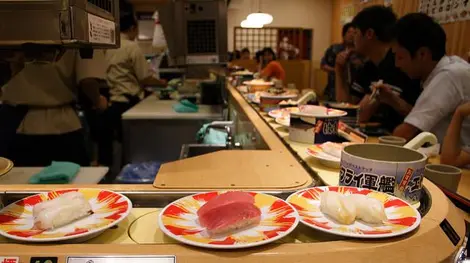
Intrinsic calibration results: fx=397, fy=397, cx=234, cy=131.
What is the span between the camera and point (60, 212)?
0.75 m

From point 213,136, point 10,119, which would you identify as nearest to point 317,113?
point 213,136

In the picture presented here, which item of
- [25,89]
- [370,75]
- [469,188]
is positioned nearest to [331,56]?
[370,75]

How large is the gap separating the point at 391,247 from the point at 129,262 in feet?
1.48

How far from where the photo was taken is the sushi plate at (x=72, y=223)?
708 mm

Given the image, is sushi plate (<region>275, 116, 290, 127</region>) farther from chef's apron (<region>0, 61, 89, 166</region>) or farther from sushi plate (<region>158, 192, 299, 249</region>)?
chef's apron (<region>0, 61, 89, 166</region>)

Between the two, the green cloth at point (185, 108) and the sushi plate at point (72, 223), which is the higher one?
the sushi plate at point (72, 223)

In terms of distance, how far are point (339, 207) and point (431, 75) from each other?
1875 millimetres

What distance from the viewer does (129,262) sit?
0.66 metres

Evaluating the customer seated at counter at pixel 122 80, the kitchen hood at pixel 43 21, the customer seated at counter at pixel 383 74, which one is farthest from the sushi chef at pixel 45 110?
the customer seated at counter at pixel 383 74

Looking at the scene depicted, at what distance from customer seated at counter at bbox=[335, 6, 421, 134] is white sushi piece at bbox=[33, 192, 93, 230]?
2312mm

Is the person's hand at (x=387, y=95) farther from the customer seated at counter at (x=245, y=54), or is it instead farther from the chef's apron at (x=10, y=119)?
the customer seated at counter at (x=245, y=54)

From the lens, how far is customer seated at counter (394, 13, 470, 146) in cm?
215

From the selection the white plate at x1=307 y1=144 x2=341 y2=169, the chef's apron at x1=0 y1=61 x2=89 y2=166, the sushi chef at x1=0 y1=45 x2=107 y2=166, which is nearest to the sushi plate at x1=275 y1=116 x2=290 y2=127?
the white plate at x1=307 y1=144 x2=341 y2=169

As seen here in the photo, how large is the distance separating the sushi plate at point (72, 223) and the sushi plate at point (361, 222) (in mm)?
365
